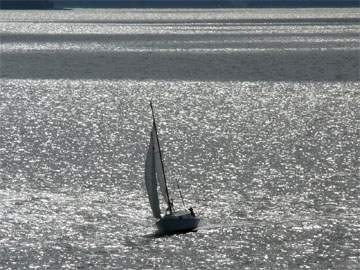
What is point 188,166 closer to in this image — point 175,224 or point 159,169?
point 159,169

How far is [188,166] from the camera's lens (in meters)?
15.8

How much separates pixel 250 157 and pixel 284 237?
495 cm

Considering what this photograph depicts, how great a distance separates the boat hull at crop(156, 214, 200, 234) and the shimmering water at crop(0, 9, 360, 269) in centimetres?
14

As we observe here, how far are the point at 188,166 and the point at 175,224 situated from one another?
4.03 metres

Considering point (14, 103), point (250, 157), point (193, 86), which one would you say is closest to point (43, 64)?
point (193, 86)

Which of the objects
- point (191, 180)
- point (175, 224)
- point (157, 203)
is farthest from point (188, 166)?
point (175, 224)

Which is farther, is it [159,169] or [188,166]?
[188,166]

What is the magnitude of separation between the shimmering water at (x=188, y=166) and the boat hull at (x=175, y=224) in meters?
0.14

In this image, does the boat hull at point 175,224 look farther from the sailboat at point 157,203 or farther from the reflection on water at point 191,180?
the reflection on water at point 191,180

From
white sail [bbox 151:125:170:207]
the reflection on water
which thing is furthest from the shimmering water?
white sail [bbox 151:125:170:207]

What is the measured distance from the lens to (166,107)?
23.6 metres

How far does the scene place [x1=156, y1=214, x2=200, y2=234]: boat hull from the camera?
38.7 feet

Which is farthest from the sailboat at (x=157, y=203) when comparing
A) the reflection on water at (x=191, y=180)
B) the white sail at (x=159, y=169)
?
the reflection on water at (x=191, y=180)

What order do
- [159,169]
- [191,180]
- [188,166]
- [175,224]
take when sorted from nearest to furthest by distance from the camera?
[175,224]
[159,169]
[191,180]
[188,166]
